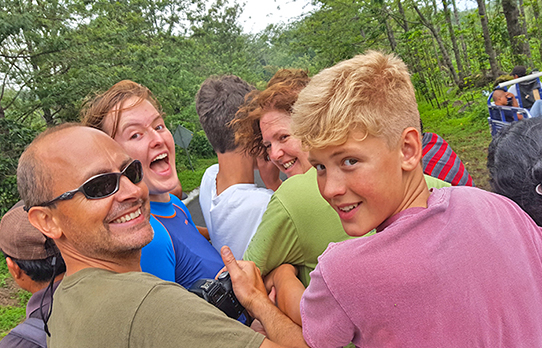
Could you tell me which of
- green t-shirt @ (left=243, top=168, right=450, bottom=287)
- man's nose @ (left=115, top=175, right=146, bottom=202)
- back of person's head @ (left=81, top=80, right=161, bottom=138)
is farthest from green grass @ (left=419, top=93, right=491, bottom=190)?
man's nose @ (left=115, top=175, right=146, bottom=202)

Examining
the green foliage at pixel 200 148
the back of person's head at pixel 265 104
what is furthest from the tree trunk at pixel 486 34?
the green foliage at pixel 200 148

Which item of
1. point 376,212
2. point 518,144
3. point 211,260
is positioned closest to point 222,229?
point 211,260

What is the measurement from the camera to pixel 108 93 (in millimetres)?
2441

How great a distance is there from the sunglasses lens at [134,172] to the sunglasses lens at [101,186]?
3.3 inches

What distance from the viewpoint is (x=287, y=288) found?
1.67 metres

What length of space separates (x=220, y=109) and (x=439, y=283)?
2.03 m

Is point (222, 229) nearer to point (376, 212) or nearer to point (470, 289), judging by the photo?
point (376, 212)

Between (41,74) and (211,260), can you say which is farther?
(41,74)

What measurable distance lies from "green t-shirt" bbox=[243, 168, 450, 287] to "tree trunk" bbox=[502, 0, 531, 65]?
38.8 ft

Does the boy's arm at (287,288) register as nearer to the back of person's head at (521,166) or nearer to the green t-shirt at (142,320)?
the green t-shirt at (142,320)

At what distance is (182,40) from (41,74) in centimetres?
1002

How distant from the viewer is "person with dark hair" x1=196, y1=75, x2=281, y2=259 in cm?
240

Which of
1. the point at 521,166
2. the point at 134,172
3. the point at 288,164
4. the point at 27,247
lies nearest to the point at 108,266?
the point at 134,172

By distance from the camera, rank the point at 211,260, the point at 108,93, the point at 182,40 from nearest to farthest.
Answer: the point at 211,260 → the point at 108,93 → the point at 182,40
